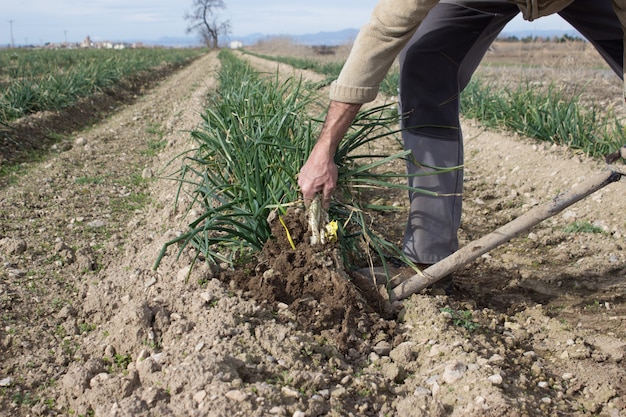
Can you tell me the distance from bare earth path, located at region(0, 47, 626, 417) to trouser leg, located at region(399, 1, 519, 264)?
27 cm

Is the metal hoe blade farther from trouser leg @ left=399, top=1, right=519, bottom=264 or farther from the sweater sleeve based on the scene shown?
the sweater sleeve

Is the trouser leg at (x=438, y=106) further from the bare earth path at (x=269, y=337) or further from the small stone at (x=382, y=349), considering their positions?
the small stone at (x=382, y=349)

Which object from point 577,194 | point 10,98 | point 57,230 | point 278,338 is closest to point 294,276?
point 278,338

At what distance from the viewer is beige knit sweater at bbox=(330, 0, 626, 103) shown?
70.9 inches

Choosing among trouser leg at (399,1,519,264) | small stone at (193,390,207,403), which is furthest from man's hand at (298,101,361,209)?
small stone at (193,390,207,403)

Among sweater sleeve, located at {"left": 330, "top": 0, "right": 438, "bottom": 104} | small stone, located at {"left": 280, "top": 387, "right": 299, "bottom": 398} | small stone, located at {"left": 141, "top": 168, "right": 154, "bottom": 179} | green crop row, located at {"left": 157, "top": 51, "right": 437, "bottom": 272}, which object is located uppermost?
sweater sleeve, located at {"left": 330, "top": 0, "right": 438, "bottom": 104}

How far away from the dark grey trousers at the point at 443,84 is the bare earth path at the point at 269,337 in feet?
0.96

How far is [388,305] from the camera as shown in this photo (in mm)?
2180

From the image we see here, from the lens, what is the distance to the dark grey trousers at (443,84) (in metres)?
2.19

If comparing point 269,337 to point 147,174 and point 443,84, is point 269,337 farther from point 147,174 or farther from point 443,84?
point 147,174

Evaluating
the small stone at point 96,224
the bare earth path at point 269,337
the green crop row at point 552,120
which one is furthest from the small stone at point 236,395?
the green crop row at point 552,120

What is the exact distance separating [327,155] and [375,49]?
36 cm

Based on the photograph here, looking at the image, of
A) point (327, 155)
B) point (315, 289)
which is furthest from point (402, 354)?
point (327, 155)

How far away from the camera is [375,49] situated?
186 cm
